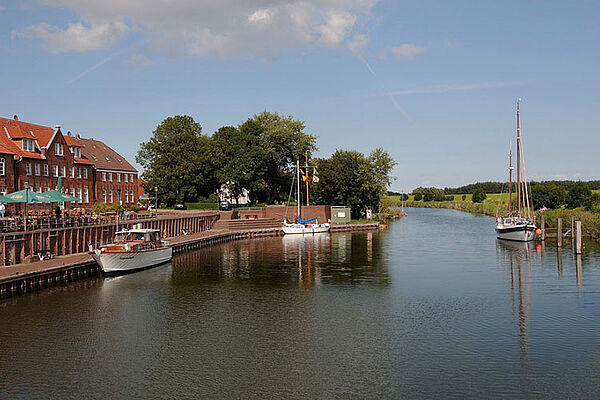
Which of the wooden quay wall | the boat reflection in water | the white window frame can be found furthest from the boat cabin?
the white window frame

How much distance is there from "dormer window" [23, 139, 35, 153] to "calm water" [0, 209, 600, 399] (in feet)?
127

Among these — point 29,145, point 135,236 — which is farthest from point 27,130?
point 135,236

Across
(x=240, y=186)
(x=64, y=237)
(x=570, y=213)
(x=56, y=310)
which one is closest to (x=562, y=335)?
(x=56, y=310)

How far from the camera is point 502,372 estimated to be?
21281 millimetres

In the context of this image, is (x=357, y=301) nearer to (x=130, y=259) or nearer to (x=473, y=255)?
(x=130, y=259)

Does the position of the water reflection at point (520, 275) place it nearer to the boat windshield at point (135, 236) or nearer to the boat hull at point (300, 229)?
the boat hull at point (300, 229)

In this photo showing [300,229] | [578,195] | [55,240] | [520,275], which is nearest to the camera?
[520,275]

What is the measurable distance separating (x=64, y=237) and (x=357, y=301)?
2780cm

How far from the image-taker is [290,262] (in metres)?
54.5

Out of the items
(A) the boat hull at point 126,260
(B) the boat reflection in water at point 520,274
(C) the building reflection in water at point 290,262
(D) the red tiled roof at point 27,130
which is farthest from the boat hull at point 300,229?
(A) the boat hull at point 126,260

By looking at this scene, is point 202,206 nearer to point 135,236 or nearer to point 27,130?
point 27,130

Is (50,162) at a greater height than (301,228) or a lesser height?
greater

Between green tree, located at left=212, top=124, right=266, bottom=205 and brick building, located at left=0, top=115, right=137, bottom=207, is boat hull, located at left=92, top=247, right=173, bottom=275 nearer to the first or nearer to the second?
brick building, located at left=0, top=115, right=137, bottom=207

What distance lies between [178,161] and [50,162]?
2296 centimetres
